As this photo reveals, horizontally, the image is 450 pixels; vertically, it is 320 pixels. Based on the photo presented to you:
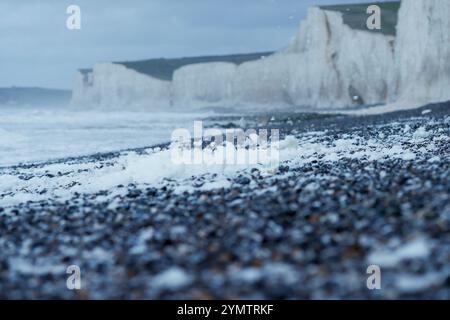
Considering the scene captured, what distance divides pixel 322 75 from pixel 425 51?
95.0 ft

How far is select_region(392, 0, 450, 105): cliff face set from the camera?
35875 millimetres

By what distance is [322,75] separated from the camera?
67188 mm

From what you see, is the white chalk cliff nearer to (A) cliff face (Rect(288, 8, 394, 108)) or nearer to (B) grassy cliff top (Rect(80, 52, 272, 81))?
(A) cliff face (Rect(288, 8, 394, 108))

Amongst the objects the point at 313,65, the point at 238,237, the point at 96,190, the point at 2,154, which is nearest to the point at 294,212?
the point at 238,237

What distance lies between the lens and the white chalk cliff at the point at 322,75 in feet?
124

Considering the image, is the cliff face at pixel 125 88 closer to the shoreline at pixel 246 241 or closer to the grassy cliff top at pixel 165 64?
the grassy cliff top at pixel 165 64

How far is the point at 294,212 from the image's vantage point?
21.8ft

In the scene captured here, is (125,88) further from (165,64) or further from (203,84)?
(165,64)

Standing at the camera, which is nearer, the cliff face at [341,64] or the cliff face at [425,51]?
the cliff face at [425,51]

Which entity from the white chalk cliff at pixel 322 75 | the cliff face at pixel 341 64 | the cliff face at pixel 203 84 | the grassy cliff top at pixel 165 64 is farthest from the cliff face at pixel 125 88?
the cliff face at pixel 341 64

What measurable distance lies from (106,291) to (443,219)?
3.17m

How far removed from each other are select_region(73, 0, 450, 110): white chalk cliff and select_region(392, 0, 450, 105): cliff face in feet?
0.19

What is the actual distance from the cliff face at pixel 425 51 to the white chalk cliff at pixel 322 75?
6 centimetres

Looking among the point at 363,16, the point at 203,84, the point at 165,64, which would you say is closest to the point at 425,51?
the point at 363,16
